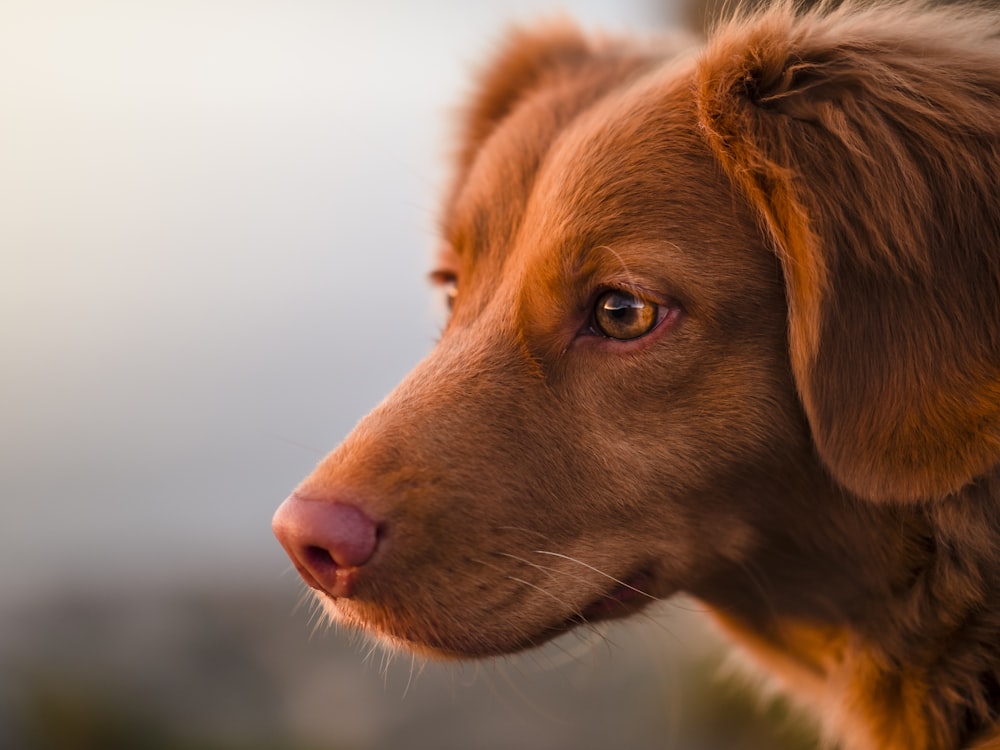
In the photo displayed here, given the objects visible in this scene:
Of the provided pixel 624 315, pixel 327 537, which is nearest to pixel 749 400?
pixel 624 315

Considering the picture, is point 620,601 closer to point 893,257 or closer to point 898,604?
point 898,604

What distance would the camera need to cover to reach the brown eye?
2023 millimetres

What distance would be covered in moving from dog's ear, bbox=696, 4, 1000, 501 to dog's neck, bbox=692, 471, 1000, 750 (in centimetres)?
20

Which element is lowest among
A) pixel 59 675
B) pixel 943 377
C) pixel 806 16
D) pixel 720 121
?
pixel 59 675

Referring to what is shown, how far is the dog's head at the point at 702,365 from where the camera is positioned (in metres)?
1.87

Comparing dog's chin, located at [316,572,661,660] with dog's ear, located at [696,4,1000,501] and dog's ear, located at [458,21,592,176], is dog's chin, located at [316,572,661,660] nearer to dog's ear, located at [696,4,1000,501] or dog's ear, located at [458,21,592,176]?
dog's ear, located at [696,4,1000,501]

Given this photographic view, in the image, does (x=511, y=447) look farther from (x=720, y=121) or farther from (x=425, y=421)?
(x=720, y=121)

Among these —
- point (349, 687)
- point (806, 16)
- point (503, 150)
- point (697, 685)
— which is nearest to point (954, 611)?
point (806, 16)

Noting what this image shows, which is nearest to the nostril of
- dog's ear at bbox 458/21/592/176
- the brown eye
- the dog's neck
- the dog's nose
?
the dog's nose

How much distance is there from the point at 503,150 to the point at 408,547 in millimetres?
1305

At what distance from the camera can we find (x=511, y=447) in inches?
80.8

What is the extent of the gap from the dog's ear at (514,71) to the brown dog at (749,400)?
1.03m

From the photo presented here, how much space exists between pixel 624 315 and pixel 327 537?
772mm

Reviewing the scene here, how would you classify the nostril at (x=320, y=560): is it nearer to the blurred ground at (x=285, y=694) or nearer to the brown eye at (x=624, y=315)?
the brown eye at (x=624, y=315)
